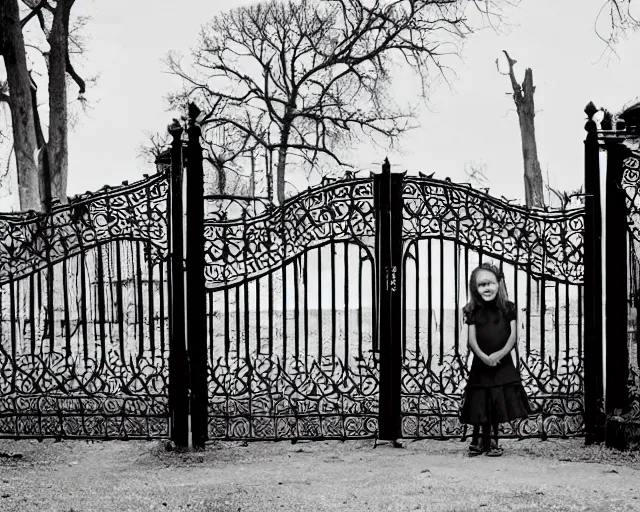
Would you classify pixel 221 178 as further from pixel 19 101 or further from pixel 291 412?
pixel 291 412

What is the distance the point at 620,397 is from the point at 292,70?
11.9m

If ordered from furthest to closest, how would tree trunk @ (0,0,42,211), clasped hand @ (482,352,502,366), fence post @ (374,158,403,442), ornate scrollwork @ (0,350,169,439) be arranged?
tree trunk @ (0,0,42,211)
ornate scrollwork @ (0,350,169,439)
fence post @ (374,158,403,442)
clasped hand @ (482,352,502,366)

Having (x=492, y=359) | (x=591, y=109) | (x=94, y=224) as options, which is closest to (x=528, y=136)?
(x=591, y=109)

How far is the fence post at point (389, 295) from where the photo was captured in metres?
6.55

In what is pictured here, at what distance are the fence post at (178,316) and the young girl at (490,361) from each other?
2129 millimetres

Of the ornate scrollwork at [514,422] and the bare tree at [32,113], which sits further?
the bare tree at [32,113]

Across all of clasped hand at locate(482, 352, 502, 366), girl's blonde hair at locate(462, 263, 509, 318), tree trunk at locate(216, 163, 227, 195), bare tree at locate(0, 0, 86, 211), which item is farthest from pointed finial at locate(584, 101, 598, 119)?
tree trunk at locate(216, 163, 227, 195)

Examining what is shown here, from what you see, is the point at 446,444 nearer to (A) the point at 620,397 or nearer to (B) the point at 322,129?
(A) the point at 620,397

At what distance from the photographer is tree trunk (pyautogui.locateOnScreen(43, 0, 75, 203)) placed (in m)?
13.4

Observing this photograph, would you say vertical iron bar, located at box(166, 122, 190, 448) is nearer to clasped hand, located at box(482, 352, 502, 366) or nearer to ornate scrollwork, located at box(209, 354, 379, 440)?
ornate scrollwork, located at box(209, 354, 379, 440)

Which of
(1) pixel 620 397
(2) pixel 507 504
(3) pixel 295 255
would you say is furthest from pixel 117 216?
(1) pixel 620 397

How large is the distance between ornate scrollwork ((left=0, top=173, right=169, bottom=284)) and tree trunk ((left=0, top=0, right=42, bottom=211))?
5.83 meters

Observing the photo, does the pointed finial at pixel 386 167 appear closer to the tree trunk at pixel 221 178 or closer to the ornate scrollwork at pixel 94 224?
the ornate scrollwork at pixel 94 224

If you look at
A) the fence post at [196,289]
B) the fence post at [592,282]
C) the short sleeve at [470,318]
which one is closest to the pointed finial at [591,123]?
the fence post at [592,282]
